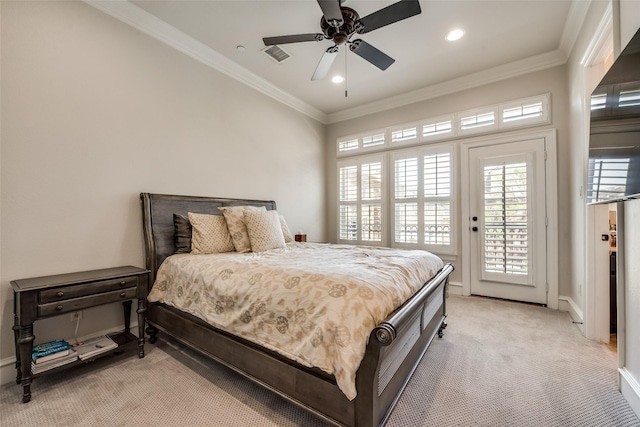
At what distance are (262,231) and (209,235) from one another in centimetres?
52

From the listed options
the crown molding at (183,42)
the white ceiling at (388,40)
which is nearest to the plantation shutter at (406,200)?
the white ceiling at (388,40)

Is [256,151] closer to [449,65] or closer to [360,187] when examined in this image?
[360,187]

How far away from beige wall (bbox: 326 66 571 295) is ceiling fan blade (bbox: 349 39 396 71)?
191cm

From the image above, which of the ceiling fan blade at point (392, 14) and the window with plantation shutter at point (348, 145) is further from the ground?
the ceiling fan blade at point (392, 14)

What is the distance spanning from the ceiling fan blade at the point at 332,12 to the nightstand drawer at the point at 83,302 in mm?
2591

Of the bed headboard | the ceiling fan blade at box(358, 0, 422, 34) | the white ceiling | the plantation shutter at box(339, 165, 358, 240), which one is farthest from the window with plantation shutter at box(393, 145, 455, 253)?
the bed headboard

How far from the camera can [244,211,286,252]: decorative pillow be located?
2811 mm

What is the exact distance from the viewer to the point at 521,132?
3.53 metres

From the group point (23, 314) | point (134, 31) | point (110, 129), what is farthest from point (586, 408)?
point (134, 31)

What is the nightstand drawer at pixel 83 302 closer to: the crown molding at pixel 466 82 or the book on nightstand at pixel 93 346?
the book on nightstand at pixel 93 346

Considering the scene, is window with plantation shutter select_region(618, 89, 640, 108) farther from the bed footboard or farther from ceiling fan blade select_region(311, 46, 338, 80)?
ceiling fan blade select_region(311, 46, 338, 80)

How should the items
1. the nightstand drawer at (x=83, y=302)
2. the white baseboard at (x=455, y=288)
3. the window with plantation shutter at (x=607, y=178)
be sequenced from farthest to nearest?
1. the white baseboard at (x=455, y=288)
2. the nightstand drawer at (x=83, y=302)
3. the window with plantation shutter at (x=607, y=178)

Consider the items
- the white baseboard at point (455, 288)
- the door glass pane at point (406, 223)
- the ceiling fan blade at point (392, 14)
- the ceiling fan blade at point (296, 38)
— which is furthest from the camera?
the door glass pane at point (406, 223)

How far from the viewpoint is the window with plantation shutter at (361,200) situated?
4680 mm
